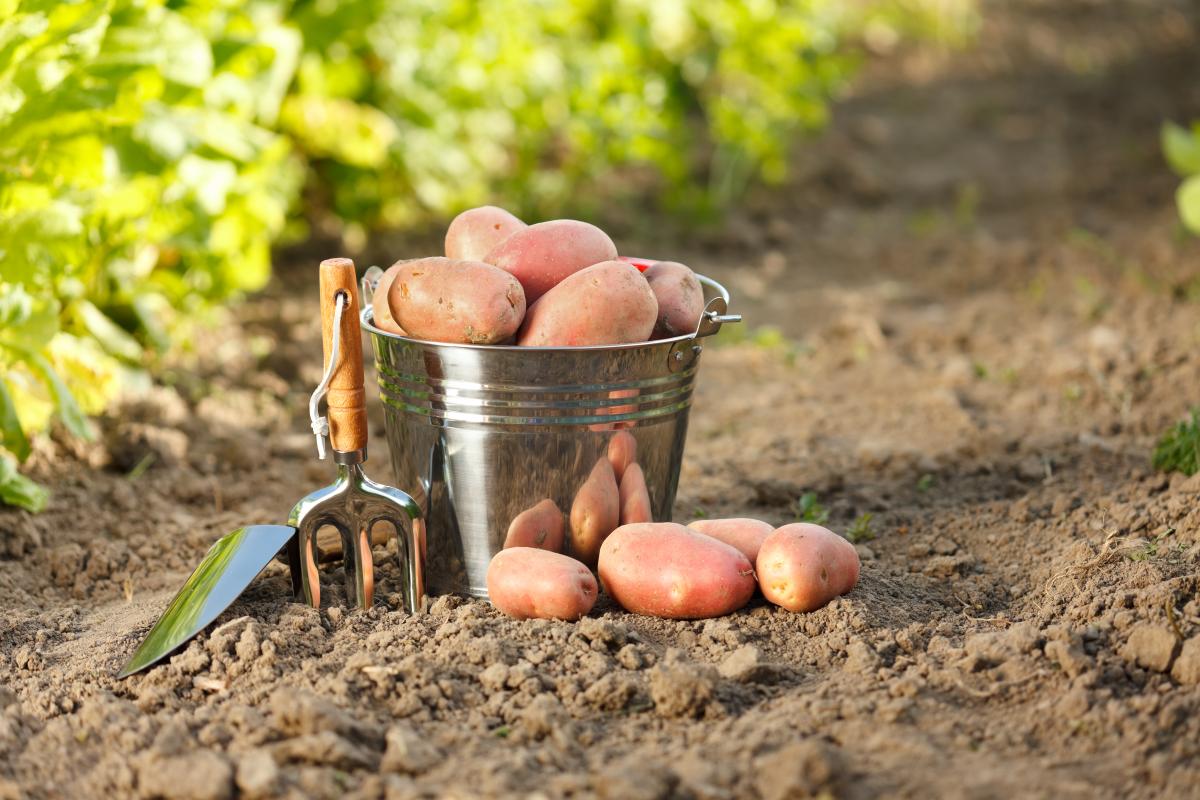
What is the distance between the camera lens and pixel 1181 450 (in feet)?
10.2

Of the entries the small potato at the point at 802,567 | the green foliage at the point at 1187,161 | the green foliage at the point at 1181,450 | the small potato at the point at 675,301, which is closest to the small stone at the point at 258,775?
the small potato at the point at 802,567

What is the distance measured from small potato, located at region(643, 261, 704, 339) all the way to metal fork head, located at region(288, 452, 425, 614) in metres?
0.62

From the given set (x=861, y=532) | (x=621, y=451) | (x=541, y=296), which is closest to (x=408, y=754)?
(x=621, y=451)

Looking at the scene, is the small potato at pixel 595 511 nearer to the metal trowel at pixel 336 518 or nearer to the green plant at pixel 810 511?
the metal trowel at pixel 336 518

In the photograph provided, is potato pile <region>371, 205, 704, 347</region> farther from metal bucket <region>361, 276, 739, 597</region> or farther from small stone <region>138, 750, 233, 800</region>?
small stone <region>138, 750, 233, 800</region>

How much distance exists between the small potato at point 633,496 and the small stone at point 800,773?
31.3 inches

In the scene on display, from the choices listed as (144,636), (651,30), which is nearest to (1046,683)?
(144,636)

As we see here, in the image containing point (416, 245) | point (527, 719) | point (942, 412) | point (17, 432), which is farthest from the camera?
point (416, 245)

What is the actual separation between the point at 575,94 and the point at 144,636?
10.5ft

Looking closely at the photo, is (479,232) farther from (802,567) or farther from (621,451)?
(802,567)

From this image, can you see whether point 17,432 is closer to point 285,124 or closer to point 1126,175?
point 285,124

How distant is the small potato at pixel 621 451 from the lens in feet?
8.35

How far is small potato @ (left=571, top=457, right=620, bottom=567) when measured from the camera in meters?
2.56

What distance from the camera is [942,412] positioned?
3.89 m
